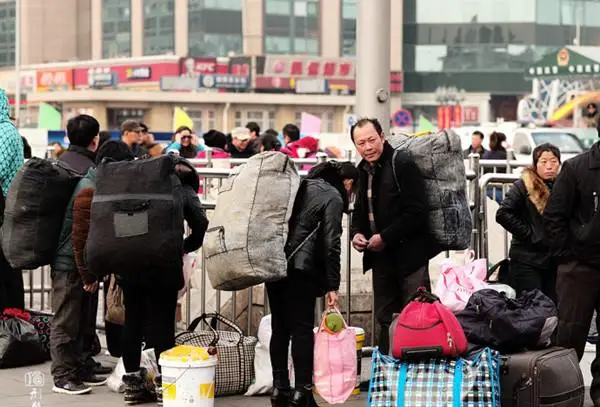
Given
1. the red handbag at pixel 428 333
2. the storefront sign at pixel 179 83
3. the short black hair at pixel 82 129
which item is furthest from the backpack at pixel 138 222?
the storefront sign at pixel 179 83

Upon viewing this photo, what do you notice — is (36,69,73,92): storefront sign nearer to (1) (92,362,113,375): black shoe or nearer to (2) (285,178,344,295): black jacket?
(1) (92,362,113,375): black shoe

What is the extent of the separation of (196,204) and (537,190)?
255cm

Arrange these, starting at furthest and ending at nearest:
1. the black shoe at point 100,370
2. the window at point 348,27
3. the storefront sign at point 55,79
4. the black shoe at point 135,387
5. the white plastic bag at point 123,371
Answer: the window at point 348,27, the storefront sign at point 55,79, the black shoe at point 100,370, the white plastic bag at point 123,371, the black shoe at point 135,387

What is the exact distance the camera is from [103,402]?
9250 millimetres

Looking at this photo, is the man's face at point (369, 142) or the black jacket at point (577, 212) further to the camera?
the man's face at point (369, 142)

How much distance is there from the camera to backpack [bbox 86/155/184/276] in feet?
27.7

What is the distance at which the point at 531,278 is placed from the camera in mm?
9805

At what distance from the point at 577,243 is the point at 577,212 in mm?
211

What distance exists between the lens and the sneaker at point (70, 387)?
951 cm

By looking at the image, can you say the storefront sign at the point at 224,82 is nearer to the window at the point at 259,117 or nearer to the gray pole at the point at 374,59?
the window at the point at 259,117

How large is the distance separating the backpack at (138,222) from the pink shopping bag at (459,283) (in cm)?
163

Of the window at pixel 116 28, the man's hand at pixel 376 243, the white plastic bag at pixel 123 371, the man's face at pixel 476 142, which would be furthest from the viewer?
the window at pixel 116 28

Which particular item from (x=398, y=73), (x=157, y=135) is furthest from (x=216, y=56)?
(x=157, y=135)

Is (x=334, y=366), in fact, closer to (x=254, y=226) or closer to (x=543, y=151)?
(x=254, y=226)
